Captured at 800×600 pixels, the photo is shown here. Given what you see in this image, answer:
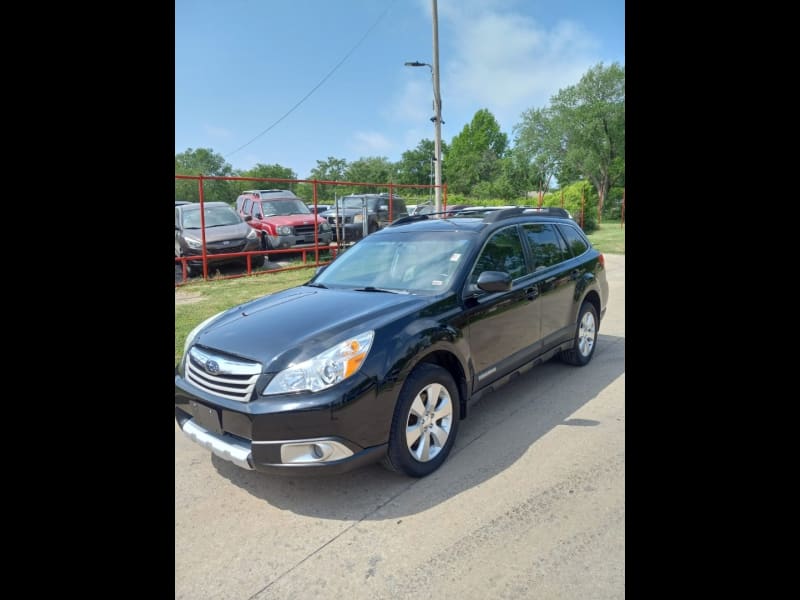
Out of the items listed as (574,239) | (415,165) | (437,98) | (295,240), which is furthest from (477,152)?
(574,239)

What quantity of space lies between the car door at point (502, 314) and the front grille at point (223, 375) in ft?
4.95

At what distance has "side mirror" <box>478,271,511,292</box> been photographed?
3.48 metres

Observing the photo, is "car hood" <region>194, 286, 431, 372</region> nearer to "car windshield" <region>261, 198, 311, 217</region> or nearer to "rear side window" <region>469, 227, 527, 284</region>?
"rear side window" <region>469, 227, 527, 284</region>

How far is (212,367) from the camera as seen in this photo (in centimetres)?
294

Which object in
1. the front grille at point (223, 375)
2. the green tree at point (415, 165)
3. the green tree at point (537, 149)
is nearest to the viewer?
the front grille at point (223, 375)

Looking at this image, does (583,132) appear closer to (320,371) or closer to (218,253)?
(218,253)

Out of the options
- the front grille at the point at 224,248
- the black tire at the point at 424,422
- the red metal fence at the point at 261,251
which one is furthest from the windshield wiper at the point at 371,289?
the front grille at the point at 224,248

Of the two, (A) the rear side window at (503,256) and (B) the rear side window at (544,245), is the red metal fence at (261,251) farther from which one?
(A) the rear side window at (503,256)

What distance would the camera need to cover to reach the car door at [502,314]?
3562 millimetres
